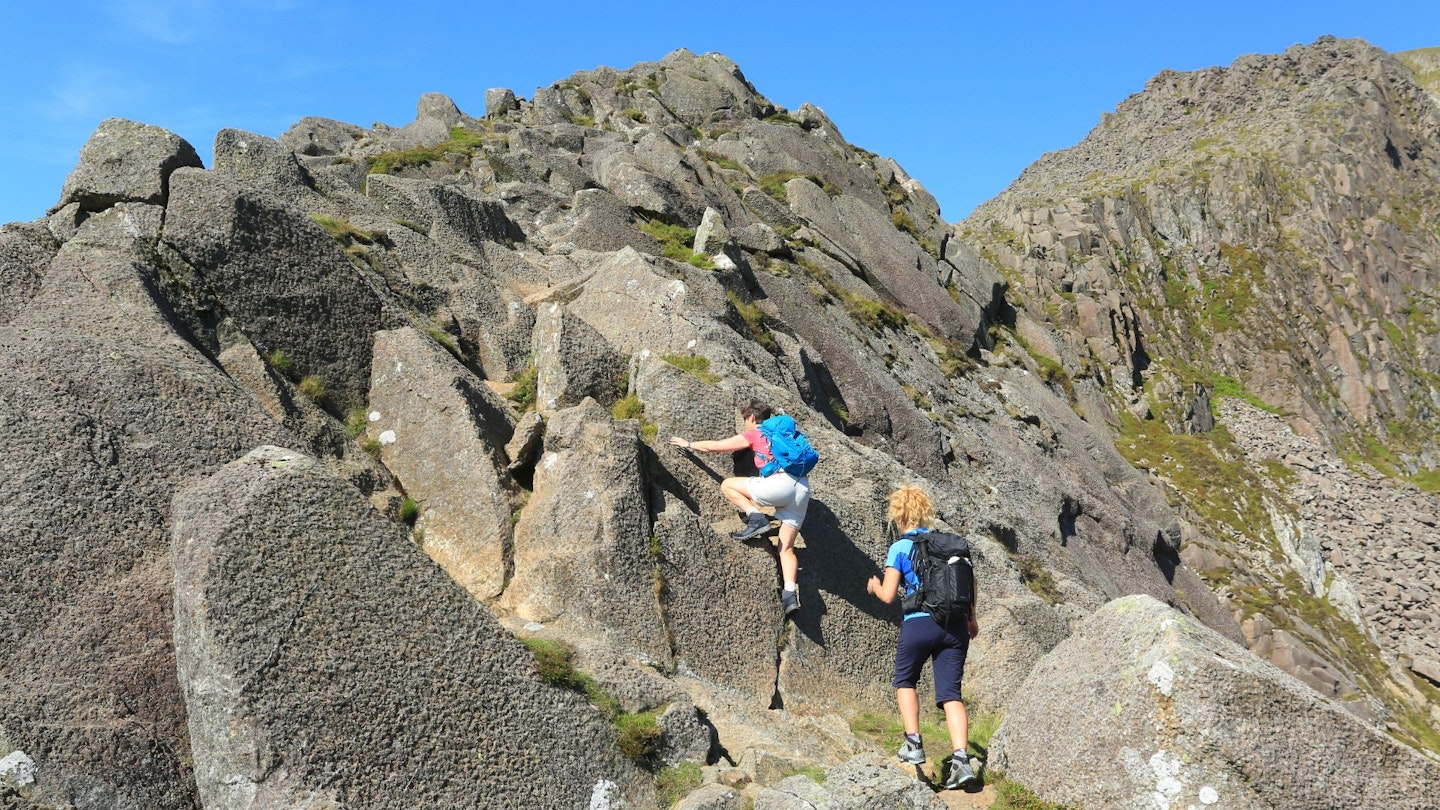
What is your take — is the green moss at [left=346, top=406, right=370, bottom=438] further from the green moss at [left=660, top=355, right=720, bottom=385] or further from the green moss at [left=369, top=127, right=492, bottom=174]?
the green moss at [left=369, top=127, right=492, bottom=174]

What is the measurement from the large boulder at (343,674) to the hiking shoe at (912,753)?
2974mm

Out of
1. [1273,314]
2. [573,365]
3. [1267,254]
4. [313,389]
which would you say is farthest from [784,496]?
[1267,254]

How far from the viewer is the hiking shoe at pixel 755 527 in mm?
14305

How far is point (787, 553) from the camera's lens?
45.9 ft

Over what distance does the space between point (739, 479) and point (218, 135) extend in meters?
18.2

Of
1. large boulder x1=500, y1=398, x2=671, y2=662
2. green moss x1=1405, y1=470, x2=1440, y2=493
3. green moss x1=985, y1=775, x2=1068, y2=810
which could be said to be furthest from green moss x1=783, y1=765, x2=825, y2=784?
green moss x1=1405, y1=470, x2=1440, y2=493

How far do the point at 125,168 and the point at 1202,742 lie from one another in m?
19.7

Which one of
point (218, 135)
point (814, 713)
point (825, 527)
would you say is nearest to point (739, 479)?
point (825, 527)

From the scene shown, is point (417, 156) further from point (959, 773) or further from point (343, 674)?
point (959, 773)

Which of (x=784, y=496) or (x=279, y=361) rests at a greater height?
(x=279, y=361)

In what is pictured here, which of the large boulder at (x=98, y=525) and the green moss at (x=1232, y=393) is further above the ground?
the green moss at (x=1232, y=393)

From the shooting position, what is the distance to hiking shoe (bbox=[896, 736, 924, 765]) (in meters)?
10.6

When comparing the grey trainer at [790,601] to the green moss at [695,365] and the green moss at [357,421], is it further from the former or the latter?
the green moss at [357,421]

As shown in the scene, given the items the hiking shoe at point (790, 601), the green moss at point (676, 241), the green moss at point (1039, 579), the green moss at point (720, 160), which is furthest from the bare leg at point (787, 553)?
the green moss at point (720, 160)
